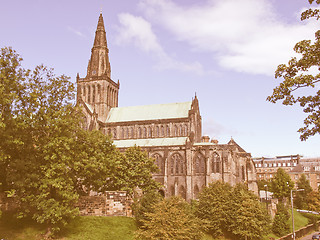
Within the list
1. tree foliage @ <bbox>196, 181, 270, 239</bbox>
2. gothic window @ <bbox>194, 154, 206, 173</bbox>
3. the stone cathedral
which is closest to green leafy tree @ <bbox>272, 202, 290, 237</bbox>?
tree foliage @ <bbox>196, 181, 270, 239</bbox>

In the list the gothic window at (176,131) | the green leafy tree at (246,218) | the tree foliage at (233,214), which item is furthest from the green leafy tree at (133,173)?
the gothic window at (176,131)

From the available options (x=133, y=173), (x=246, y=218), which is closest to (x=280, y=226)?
(x=246, y=218)

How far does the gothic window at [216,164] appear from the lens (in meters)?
64.2

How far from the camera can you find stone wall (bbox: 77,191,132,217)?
2852cm

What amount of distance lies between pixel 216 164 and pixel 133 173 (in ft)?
95.4

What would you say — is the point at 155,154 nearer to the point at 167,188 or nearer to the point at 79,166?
the point at 167,188

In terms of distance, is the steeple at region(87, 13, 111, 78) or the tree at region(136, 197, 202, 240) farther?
the steeple at region(87, 13, 111, 78)

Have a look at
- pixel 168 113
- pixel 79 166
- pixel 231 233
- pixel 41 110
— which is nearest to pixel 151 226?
pixel 79 166

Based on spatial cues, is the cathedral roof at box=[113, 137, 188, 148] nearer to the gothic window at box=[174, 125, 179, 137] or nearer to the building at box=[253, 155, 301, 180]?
the gothic window at box=[174, 125, 179, 137]

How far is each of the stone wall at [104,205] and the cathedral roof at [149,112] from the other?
43899 millimetres

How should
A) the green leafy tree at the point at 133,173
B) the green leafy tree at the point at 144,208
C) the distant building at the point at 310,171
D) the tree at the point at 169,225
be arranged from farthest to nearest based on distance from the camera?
the distant building at the point at 310,171
the green leafy tree at the point at 133,173
the green leafy tree at the point at 144,208
the tree at the point at 169,225

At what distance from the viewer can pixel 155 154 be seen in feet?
221

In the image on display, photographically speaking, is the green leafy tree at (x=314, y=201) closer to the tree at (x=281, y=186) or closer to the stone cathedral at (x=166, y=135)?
the tree at (x=281, y=186)

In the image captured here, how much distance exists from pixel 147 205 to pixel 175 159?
39.4m
